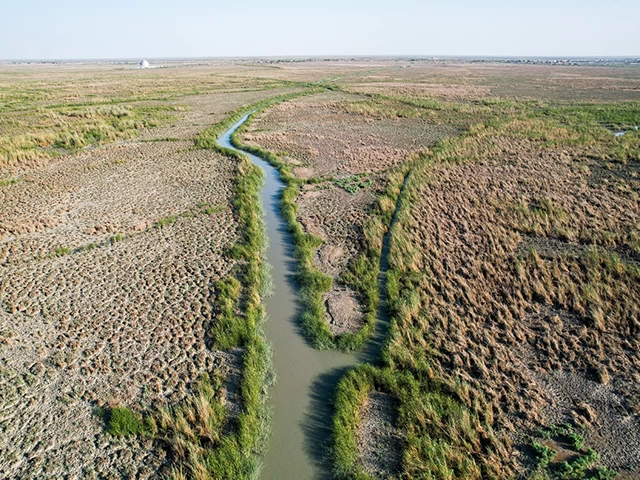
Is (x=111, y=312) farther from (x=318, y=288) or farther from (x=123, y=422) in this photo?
(x=318, y=288)

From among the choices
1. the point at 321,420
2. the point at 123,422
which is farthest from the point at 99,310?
the point at 321,420

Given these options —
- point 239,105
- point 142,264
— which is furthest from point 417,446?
point 239,105

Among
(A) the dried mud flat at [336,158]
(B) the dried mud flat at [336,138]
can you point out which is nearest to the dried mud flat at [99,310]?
(A) the dried mud flat at [336,158]

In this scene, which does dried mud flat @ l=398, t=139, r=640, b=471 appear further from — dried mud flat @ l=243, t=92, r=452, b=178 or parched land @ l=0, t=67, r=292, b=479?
dried mud flat @ l=243, t=92, r=452, b=178

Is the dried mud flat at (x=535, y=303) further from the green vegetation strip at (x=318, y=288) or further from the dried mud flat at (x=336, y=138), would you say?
the dried mud flat at (x=336, y=138)

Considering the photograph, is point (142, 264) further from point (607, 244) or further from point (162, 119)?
point (162, 119)
